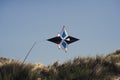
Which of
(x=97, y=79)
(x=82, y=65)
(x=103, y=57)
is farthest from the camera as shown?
(x=103, y=57)

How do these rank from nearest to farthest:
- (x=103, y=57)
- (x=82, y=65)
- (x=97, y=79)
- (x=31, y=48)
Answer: (x=97, y=79) < (x=31, y=48) < (x=82, y=65) < (x=103, y=57)

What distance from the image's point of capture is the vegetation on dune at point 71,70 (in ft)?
43.0

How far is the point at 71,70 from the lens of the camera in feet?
50.4

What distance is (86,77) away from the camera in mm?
14266

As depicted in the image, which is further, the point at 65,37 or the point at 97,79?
the point at 65,37

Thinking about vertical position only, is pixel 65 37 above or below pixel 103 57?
above

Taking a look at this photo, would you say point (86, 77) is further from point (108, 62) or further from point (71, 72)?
point (108, 62)

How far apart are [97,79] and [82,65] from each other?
7.81ft

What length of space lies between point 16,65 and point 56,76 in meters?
1.90

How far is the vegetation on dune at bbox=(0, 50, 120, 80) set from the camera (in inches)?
516

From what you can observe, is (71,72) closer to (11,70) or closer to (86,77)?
(86,77)

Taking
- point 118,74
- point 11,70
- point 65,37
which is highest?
point 65,37

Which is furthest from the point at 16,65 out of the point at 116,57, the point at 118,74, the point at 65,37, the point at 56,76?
the point at 116,57

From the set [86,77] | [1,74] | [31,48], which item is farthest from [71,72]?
[1,74]
